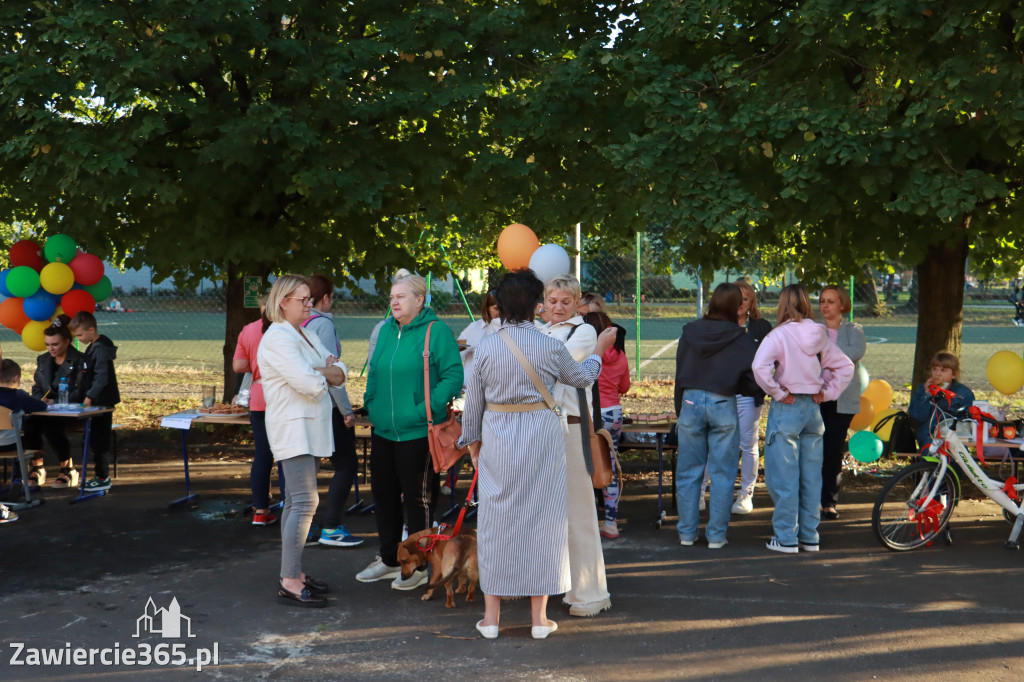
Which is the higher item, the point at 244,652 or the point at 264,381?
the point at 264,381

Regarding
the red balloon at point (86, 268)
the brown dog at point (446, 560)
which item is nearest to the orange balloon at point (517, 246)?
the brown dog at point (446, 560)

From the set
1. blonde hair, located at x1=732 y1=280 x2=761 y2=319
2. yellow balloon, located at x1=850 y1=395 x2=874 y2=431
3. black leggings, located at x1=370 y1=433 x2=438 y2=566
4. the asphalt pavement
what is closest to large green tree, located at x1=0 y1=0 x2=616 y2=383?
blonde hair, located at x1=732 y1=280 x2=761 y2=319

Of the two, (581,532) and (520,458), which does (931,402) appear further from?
(520,458)

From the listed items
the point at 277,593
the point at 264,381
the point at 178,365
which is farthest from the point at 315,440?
the point at 178,365

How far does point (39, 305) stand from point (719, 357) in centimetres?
692

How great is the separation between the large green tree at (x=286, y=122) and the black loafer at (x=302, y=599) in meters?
3.70

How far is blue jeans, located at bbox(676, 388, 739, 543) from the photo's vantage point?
6652mm

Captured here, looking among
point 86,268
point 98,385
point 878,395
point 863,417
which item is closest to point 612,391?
point 863,417

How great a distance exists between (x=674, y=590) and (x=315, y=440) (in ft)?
7.64

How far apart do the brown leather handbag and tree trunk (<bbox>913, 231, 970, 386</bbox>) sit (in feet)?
17.9

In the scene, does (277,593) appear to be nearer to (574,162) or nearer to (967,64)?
(574,162)

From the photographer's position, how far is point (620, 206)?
815 centimetres

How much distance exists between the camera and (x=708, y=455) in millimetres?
6809

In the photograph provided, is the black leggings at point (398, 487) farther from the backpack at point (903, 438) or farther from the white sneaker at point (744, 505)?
the backpack at point (903, 438)
